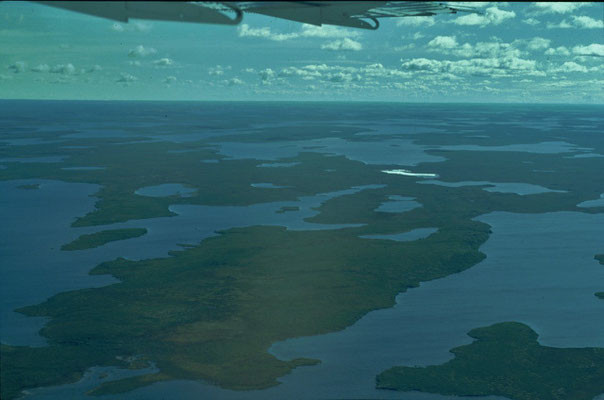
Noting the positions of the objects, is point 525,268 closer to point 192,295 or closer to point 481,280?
point 481,280

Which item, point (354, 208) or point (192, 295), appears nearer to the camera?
point (192, 295)

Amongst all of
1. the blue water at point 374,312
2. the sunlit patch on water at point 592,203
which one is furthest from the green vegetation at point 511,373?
the sunlit patch on water at point 592,203

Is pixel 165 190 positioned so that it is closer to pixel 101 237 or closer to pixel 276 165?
pixel 101 237

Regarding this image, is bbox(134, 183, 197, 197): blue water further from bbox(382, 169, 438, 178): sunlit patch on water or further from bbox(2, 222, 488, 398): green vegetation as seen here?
bbox(382, 169, 438, 178): sunlit patch on water

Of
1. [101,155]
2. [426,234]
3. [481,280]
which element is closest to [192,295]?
[481,280]

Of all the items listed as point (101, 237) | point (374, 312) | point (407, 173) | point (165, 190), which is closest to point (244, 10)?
point (374, 312)
